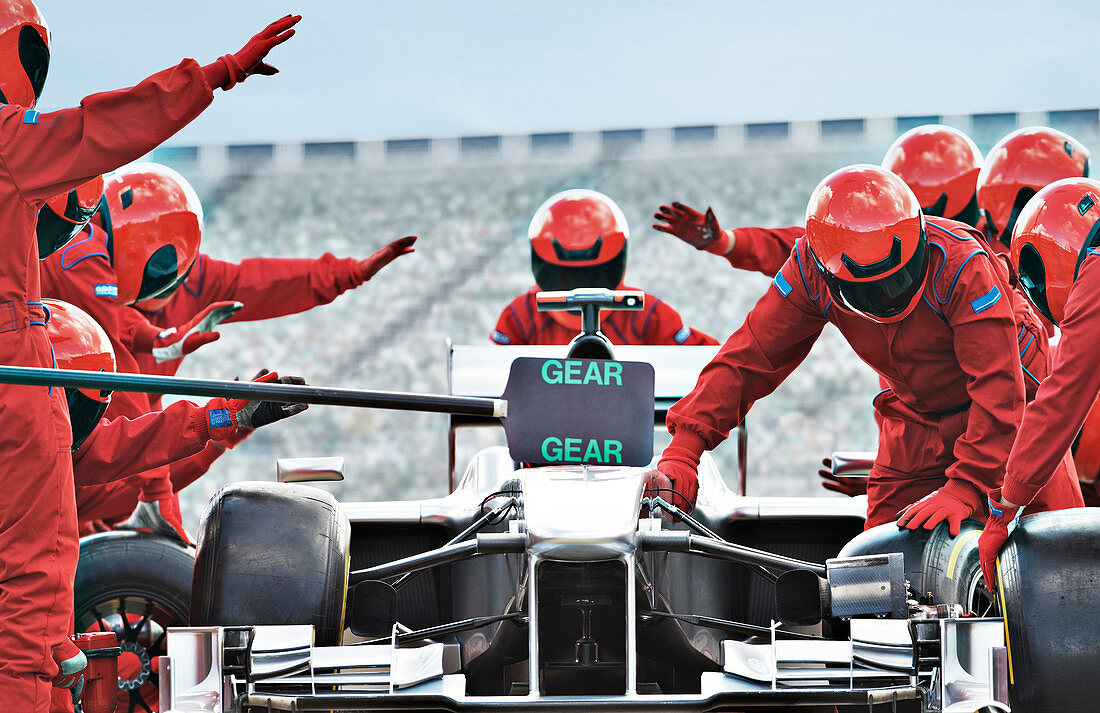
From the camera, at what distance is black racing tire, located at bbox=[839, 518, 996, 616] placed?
299cm

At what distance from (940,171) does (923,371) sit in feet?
6.48

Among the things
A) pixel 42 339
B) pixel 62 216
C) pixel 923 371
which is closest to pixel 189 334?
pixel 62 216

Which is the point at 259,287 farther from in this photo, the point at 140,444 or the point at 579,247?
the point at 140,444

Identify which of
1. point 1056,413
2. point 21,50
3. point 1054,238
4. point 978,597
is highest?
point 21,50

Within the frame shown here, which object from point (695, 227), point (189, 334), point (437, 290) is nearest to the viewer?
point (189, 334)

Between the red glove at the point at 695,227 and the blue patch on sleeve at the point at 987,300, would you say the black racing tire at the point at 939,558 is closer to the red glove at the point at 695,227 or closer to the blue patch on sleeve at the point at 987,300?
the blue patch on sleeve at the point at 987,300

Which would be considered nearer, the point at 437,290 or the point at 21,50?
the point at 21,50

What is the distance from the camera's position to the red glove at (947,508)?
3.26 meters

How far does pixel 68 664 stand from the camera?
3.11 metres

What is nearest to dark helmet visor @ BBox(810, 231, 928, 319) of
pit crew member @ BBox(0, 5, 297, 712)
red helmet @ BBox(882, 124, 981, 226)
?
pit crew member @ BBox(0, 5, 297, 712)

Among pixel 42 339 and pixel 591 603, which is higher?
pixel 42 339

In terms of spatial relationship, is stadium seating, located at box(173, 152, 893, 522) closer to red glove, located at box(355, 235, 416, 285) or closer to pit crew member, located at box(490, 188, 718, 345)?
pit crew member, located at box(490, 188, 718, 345)

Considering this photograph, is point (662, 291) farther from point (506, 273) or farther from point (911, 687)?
point (911, 687)

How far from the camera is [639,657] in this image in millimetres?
3234
